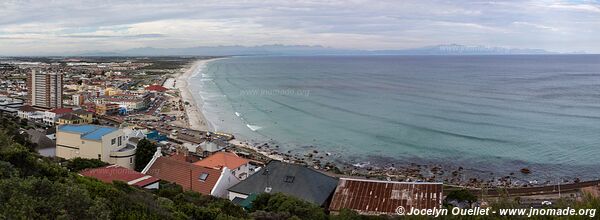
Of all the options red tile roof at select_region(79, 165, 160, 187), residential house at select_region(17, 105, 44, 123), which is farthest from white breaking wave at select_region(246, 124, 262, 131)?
red tile roof at select_region(79, 165, 160, 187)

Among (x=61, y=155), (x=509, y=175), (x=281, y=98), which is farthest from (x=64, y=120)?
(x=509, y=175)

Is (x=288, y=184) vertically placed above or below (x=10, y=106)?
above

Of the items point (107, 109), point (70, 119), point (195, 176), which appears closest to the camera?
point (195, 176)

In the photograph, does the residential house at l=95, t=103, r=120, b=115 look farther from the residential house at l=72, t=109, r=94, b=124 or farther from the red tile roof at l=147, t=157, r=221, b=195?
the red tile roof at l=147, t=157, r=221, b=195

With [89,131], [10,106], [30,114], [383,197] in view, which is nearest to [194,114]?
[30,114]

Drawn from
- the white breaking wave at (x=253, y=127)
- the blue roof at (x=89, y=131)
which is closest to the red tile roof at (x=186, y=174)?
the blue roof at (x=89, y=131)

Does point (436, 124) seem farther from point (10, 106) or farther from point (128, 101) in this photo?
point (10, 106)

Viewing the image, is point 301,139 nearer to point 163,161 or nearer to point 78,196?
point 163,161
